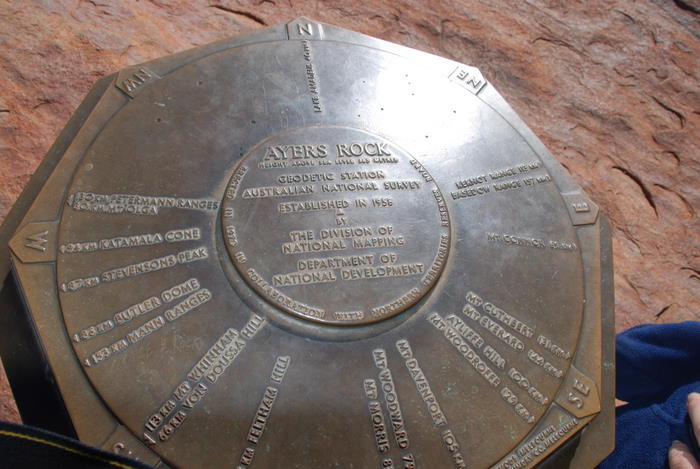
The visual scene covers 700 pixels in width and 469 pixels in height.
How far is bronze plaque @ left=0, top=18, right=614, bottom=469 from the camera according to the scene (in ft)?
5.04

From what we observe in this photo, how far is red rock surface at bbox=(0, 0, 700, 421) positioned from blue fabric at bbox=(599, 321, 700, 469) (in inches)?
13.5

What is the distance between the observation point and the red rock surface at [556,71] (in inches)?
96.6

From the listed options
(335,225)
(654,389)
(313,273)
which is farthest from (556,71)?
(313,273)

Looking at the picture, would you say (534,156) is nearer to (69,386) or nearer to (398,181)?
(398,181)

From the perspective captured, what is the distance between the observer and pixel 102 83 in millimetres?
1990

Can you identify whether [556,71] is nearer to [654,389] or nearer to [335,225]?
[654,389]

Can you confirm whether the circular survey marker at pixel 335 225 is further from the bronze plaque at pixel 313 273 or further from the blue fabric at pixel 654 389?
the blue fabric at pixel 654 389

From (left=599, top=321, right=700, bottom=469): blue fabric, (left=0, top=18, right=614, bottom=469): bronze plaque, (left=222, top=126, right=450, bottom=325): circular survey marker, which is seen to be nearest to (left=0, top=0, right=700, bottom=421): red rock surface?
(left=599, top=321, right=700, bottom=469): blue fabric

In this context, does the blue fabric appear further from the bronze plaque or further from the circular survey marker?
the circular survey marker

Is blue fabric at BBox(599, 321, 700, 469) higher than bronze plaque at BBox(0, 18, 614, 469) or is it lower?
lower

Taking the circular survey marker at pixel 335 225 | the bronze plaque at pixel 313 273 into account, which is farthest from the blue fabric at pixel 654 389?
the circular survey marker at pixel 335 225

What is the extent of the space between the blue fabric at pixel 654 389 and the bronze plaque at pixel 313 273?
1.07 ft

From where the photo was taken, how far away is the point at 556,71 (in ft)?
9.61

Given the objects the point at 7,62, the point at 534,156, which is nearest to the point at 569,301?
the point at 534,156
